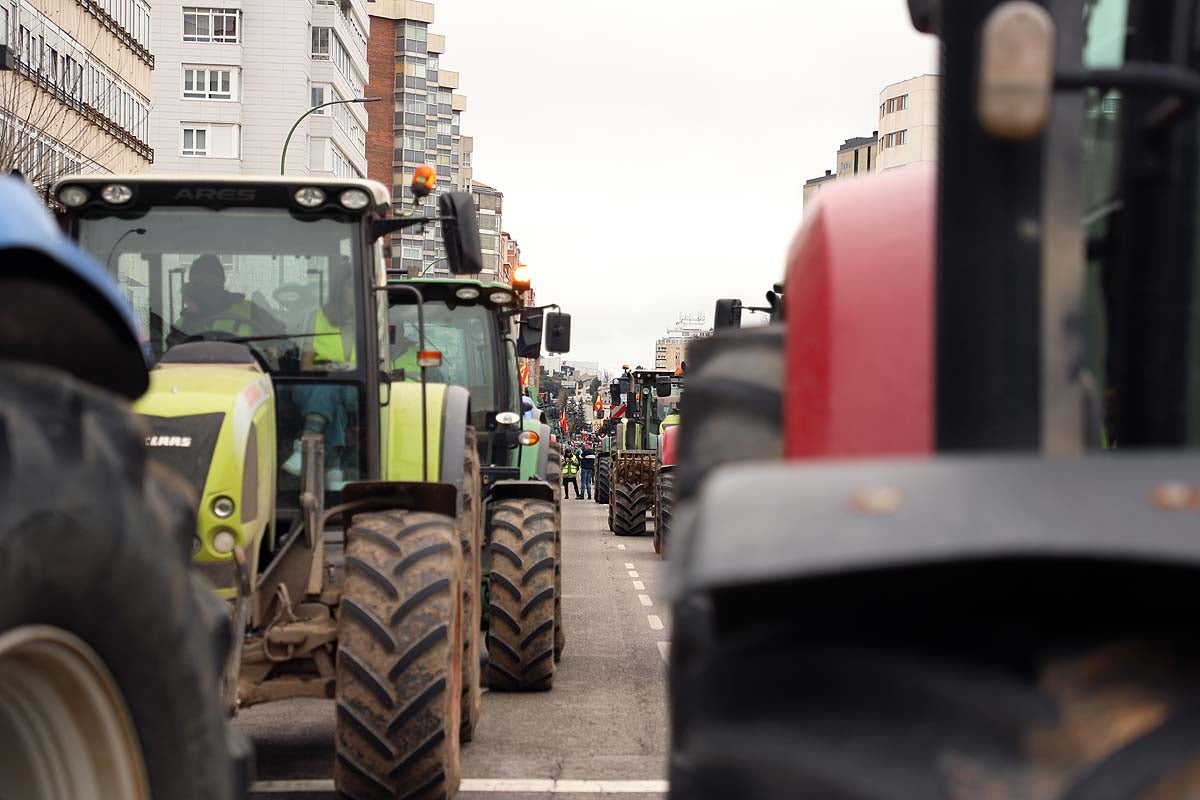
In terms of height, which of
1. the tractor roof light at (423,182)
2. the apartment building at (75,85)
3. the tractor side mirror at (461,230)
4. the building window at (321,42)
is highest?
the building window at (321,42)

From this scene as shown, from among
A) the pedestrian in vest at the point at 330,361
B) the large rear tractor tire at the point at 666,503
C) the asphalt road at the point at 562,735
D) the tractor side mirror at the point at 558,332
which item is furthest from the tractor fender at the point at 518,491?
the large rear tractor tire at the point at 666,503

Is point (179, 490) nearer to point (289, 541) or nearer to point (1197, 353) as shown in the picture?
point (1197, 353)

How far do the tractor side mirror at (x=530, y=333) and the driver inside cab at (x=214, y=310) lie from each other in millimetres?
7313

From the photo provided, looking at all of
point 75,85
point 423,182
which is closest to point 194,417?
point 423,182

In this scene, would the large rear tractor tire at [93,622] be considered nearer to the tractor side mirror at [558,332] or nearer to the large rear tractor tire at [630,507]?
the tractor side mirror at [558,332]

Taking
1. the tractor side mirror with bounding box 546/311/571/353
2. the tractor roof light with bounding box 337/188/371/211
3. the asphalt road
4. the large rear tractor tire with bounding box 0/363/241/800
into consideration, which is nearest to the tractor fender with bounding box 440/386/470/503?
the asphalt road

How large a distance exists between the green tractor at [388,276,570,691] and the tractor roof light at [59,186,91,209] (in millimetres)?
4055

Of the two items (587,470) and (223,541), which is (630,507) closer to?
(587,470)

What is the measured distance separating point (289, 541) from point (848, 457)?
5.01 m

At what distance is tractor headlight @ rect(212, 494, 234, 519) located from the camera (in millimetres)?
6672

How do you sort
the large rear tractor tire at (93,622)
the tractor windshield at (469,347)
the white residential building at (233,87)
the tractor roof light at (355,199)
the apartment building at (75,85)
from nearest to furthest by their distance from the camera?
1. the large rear tractor tire at (93,622)
2. the tractor roof light at (355,199)
3. the tractor windshield at (469,347)
4. the apartment building at (75,85)
5. the white residential building at (233,87)

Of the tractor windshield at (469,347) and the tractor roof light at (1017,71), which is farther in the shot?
the tractor windshield at (469,347)

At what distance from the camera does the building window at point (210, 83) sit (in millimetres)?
73938

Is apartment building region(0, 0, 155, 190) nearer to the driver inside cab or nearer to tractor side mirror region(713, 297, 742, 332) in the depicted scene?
tractor side mirror region(713, 297, 742, 332)
